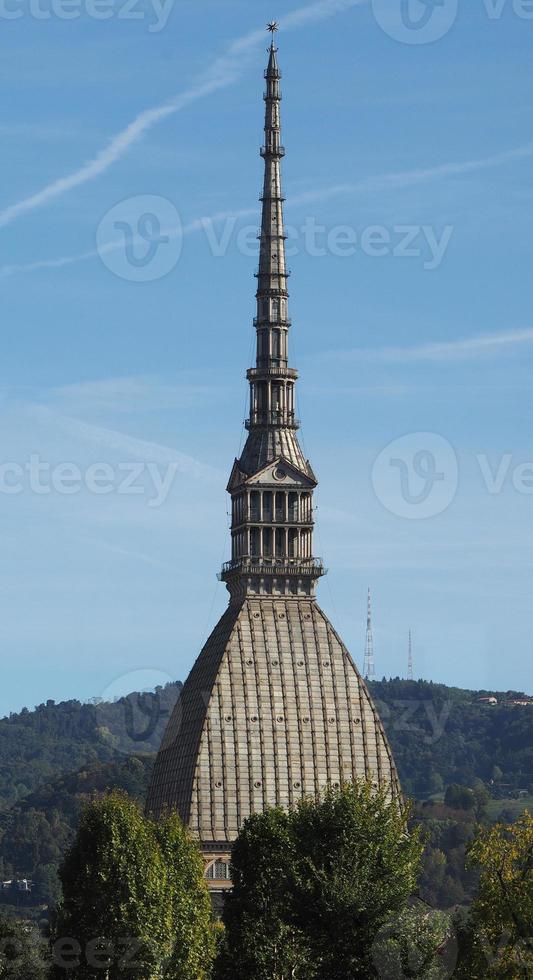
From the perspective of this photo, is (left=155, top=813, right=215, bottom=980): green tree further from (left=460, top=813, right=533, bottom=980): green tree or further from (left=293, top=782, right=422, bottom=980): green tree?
(left=460, top=813, right=533, bottom=980): green tree

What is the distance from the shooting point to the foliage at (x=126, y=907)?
16375 centimetres

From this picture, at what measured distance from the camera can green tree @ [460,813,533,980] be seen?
147m

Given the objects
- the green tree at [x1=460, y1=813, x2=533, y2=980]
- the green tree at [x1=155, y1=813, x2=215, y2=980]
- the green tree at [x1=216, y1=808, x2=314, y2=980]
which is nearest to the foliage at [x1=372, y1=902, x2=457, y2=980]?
the green tree at [x1=460, y1=813, x2=533, y2=980]

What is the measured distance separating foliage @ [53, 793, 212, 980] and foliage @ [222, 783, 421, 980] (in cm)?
352

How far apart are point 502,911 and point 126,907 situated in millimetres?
28575

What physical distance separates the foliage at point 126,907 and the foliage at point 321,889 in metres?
3.52

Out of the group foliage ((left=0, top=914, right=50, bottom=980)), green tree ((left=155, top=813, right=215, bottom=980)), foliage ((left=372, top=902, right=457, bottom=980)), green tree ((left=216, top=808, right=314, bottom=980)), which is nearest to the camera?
foliage ((left=372, top=902, right=457, bottom=980))


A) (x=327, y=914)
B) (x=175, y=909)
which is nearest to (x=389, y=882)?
(x=327, y=914)

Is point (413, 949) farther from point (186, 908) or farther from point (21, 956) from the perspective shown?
point (21, 956)

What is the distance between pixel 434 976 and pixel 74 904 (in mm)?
28291

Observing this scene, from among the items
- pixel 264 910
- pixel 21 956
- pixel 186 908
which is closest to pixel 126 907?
pixel 186 908

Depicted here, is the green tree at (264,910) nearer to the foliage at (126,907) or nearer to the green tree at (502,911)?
the foliage at (126,907)

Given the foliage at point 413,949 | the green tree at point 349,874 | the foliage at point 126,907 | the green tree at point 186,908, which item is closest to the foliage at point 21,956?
the foliage at point 126,907

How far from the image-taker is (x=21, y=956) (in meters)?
189
